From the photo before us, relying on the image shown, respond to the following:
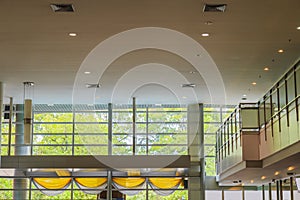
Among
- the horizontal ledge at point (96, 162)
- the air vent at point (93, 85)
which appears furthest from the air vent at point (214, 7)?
the horizontal ledge at point (96, 162)

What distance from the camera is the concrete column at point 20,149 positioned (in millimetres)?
20469

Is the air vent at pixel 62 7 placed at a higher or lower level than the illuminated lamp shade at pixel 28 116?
higher

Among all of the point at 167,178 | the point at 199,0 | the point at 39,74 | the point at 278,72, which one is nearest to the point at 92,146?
the point at 167,178

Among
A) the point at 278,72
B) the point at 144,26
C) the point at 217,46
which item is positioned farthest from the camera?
the point at 278,72

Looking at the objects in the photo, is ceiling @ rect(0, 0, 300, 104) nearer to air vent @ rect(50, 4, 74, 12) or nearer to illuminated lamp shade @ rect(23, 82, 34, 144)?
air vent @ rect(50, 4, 74, 12)

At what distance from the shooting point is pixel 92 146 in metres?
21.0

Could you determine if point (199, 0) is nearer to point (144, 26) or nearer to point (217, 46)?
A: point (144, 26)

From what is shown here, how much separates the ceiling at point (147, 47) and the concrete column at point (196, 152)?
1612 millimetres

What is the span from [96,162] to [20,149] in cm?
387

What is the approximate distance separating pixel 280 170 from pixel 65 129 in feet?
30.9

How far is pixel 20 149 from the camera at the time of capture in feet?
67.9

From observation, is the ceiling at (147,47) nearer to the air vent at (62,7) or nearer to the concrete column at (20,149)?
the air vent at (62,7)

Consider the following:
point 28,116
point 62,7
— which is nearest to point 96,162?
point 28,116

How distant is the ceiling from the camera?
1034 centimetres
